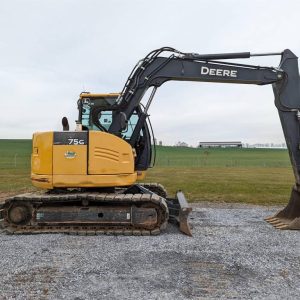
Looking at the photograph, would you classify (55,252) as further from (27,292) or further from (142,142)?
(142,142)

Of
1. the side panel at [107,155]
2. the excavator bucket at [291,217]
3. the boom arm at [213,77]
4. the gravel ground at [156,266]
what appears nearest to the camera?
the gravel ground at [156,266]

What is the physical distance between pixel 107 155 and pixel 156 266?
340 cm

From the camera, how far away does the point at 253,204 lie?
13.8m

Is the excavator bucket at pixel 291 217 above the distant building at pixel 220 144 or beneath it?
beneath

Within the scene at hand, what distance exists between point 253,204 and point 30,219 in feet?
26.6

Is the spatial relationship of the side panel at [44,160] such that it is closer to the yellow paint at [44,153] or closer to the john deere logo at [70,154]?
the yellow paint at [44,153]

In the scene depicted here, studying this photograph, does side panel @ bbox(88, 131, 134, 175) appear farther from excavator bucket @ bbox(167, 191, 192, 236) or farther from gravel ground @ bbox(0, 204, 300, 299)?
A: gravel ground @ bbox(0, 204, 300, 299)

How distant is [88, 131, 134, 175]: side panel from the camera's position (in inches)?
347

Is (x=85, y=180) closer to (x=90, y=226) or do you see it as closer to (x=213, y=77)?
(x=90, y=226)

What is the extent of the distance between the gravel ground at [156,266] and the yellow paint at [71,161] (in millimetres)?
1487

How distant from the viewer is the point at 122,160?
8.91 meters

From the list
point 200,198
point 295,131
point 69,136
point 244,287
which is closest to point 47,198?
point 69,136

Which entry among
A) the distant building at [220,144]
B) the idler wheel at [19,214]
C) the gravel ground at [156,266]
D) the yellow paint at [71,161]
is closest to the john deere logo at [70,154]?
the yellow paint at [71,161]

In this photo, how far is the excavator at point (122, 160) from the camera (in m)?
8.48
